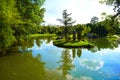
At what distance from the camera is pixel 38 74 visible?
1881 centimetres

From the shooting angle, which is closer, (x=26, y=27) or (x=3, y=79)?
(x=3, y=79)

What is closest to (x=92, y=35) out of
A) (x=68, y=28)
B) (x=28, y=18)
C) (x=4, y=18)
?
(x=68, y=28)

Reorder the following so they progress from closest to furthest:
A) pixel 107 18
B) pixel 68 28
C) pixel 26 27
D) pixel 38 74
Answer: pixel 38 74 < pixel 107 18 < pixel 26 27 < pixel 68 28

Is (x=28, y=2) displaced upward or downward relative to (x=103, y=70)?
upward

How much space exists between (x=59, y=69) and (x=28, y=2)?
763 inches

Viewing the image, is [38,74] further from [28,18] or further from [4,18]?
[28,18]

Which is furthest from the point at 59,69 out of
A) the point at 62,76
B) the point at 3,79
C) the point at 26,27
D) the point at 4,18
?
the point at 26,27

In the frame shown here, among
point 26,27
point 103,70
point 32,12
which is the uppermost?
point 32,12

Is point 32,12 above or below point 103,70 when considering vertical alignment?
above

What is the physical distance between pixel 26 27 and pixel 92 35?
180 feet

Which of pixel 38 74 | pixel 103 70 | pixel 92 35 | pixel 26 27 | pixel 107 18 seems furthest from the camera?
pixel 92 35

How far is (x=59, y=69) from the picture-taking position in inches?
841

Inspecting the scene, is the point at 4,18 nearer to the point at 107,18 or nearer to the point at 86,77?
the point at 86,77

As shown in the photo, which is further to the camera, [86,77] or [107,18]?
[107,18]
